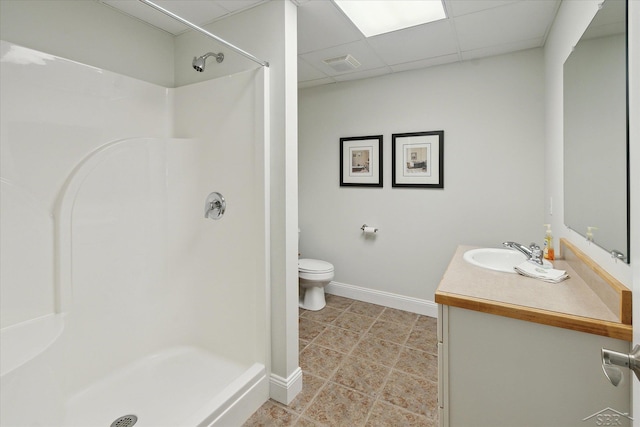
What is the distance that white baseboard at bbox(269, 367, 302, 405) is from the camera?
5.84 feet

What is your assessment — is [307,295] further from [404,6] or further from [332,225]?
[404,6]

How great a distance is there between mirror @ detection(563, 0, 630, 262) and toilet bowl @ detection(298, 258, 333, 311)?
1.95 metres

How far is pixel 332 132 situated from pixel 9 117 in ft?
8.19

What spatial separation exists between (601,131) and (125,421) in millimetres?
2496

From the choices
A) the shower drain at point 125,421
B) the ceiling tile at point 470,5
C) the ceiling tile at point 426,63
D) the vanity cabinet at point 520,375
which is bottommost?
the shower drain at point 125,421

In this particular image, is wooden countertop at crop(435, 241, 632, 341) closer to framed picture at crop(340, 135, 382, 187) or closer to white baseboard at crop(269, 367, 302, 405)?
white baseboard at crop(269, 367, 302, 405)

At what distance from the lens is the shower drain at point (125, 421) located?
1497 millimetres

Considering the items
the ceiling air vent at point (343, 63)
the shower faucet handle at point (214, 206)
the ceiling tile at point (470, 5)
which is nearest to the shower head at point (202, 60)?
the shower faucet handle at point (214, 206)

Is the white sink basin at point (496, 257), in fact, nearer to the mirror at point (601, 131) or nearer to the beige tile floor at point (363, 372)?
the mirror at point (601, 131)

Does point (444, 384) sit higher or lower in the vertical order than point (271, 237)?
lower

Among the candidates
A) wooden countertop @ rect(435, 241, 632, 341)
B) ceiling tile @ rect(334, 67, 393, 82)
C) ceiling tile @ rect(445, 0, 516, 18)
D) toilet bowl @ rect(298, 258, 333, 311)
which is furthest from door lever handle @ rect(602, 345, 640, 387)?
ceiling tile @ rect(334, 67, 393, 82)

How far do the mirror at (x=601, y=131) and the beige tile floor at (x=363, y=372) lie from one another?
1268 millimetres

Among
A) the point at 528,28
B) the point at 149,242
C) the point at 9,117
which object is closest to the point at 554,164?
the point at 528,28

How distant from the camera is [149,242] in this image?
6.57 feet
